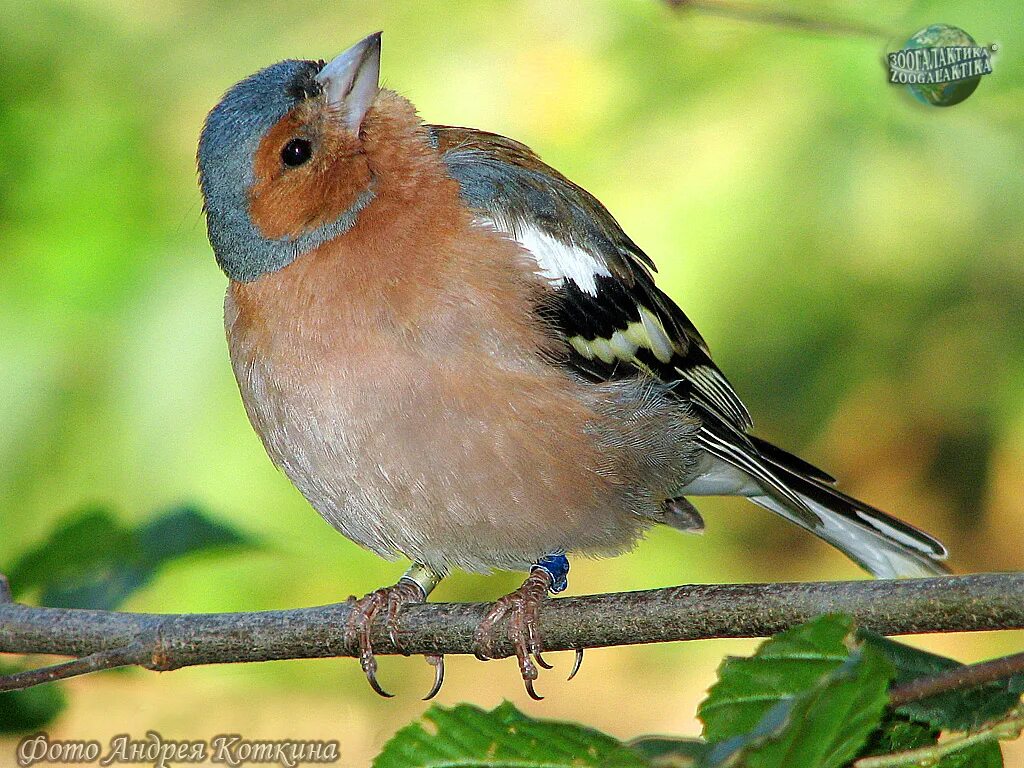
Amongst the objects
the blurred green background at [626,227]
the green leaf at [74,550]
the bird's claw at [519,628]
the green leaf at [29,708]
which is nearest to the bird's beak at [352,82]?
the blurred green background at [626,227]

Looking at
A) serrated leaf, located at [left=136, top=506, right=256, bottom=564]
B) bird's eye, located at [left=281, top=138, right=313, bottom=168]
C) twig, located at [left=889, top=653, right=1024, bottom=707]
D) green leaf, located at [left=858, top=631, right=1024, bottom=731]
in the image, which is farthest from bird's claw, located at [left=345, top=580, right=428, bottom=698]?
twig, located at [left=889, top=653, right=1024, bottom=707]

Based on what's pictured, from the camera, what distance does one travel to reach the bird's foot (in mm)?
3090

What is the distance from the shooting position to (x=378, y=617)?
3.30 m

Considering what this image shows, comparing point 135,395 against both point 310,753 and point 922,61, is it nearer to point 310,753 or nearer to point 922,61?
point 310,753

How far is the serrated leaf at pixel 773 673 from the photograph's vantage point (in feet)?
5.89

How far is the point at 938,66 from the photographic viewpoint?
11.6ft

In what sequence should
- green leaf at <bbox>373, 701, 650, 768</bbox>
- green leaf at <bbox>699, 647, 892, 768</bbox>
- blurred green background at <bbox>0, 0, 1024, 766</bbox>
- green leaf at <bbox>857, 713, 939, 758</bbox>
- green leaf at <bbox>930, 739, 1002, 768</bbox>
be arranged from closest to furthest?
green leaf at <bbox>699, 647, 892, 768</bbox> < green leaf at <bbox>373, 701, 650, 768</bbox> < green leaf at <bbox>930, 739, 1002, 768</bbox> < green leaf at <bbox>857, 713, 939, 758</bbox> < blurred green background at <bbox>0, 0, 1024, 766</bbox>

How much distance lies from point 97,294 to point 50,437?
0.58 m

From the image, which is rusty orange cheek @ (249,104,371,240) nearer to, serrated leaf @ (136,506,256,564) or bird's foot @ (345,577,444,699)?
serrated leaf @ (136,506,256,564)

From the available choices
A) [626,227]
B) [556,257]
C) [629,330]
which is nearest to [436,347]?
[556,257]

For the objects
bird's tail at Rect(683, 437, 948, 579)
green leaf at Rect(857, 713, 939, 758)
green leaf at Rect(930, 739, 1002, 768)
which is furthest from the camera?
bird's tail at Rect(683, 437, 948, 579)

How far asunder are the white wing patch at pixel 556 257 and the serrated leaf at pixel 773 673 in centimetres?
178

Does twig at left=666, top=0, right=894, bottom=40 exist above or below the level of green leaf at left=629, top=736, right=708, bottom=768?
above

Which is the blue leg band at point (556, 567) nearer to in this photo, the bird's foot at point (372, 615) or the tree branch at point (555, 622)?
the bird's foot at point (372, 615)
